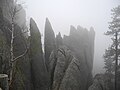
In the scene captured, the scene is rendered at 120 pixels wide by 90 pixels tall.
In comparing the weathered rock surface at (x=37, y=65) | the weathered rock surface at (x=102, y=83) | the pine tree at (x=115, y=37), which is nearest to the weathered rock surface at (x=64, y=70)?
the weathered rock surface at (x=37, y=65)

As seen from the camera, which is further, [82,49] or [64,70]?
[82,49]

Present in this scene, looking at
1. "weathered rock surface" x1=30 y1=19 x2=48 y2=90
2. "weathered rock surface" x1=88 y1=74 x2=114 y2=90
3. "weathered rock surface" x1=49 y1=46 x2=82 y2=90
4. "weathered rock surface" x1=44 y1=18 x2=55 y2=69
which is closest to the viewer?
"weathered rock surface" x1=30 y1=19 x2=48 y2=90

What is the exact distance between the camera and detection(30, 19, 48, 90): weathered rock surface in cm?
2955

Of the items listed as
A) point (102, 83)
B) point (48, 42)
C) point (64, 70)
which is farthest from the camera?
point (48, 42)

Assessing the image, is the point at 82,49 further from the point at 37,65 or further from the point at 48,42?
the point at 37,65

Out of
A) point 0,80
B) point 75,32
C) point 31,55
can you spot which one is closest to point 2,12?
point 31,55

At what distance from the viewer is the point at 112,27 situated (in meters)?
33.9

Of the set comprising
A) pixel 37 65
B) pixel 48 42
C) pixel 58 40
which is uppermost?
pixel 58 40

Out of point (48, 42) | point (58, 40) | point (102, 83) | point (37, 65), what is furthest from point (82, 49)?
point (37, 65)

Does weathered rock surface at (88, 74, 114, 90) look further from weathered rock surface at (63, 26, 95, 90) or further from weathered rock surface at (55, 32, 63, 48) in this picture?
weathered rock surface at (55, 32, 63, 48)

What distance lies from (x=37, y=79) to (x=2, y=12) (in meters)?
12.3

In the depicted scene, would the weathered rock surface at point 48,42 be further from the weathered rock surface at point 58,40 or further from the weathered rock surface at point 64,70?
the weathered rock surface at point 64,70

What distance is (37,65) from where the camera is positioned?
30188 millimetres

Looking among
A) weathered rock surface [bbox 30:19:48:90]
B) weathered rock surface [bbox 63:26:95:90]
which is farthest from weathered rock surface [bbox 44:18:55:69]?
weathered rock surface [bbox 30:19:48:90]
